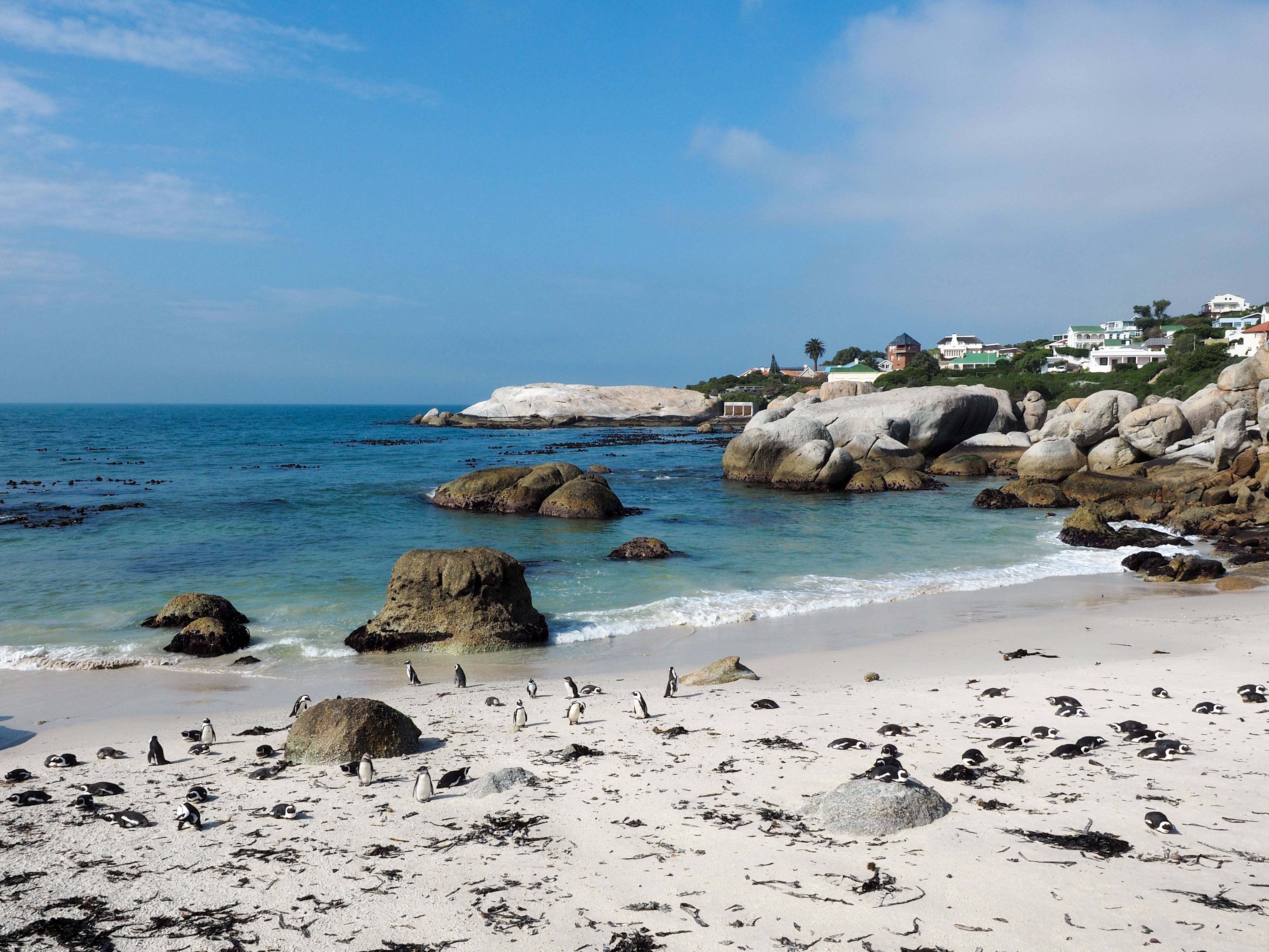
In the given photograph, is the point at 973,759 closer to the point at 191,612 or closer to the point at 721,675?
the point at 721,675

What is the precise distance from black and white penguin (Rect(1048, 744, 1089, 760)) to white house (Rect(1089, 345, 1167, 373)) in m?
86.2

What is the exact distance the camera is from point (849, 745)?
8461mm

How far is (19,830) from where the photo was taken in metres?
6.94

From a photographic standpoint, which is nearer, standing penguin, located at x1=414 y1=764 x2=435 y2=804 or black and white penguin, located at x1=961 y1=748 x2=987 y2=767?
standing penguin, located at x1=414 y1=764 x2=435 y2=804

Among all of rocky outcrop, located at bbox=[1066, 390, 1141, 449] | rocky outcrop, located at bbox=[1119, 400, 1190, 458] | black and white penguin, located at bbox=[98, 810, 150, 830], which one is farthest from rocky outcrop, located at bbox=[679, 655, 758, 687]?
rocky outcrop, located at bbox=[1066, 390, 1141, 449]

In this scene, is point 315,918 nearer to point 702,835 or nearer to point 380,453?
point 702,835

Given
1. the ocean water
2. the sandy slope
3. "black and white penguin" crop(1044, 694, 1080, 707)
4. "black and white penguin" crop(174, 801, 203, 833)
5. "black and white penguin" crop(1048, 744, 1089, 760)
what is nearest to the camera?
the sandy slope

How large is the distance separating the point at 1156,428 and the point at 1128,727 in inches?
1174

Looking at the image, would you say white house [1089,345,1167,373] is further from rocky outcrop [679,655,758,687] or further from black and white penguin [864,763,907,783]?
black and white penguin [864,763,907,783]

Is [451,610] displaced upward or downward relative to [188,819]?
upward

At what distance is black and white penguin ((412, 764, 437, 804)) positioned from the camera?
748 centimetres

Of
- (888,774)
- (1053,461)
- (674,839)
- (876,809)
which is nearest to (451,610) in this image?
(674,839)

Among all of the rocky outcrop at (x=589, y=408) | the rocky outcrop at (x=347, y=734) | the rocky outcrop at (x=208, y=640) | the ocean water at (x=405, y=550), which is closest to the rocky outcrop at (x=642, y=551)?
the ocean water at (x=405, y=550)

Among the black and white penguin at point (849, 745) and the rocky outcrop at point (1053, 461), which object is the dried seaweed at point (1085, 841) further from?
the rocky outcrop at point (1053, 461)
